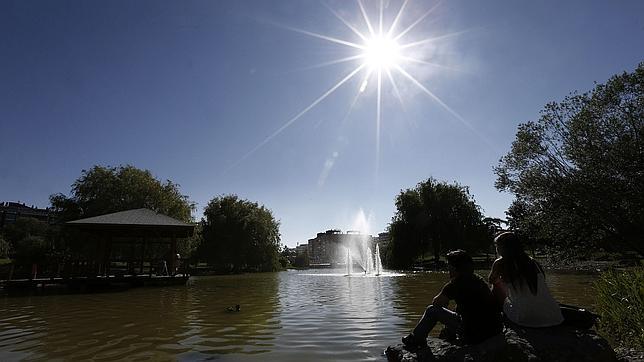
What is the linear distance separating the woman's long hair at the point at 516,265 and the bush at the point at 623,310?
2.50 meters

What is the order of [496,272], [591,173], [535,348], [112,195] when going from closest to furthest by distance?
[535,348] < [496,272] < [591,173] < [112,195]

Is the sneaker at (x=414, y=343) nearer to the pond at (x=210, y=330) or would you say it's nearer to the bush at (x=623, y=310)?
the pond at (x=210, y=330)

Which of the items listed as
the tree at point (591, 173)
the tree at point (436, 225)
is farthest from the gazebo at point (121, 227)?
the tree at point (436, 225)

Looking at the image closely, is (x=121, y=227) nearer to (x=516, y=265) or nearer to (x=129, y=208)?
(x=129, y=208)

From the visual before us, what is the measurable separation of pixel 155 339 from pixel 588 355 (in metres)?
7.91

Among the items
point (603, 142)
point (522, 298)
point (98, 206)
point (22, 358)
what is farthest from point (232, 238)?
point (522, 298)

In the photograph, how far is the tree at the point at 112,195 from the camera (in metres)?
41.2

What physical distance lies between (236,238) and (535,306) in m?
54.5

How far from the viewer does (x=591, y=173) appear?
75.4 ft

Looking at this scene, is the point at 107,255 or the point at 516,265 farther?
the point at 107,255

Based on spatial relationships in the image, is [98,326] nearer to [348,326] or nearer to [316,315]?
[316,315]

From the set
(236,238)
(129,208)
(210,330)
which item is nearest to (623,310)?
(210,330)

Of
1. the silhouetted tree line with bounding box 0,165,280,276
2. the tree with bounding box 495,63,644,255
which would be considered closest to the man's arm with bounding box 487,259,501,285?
the tree with bounding box 495,63,644,255

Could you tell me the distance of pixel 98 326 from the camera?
10.5m
